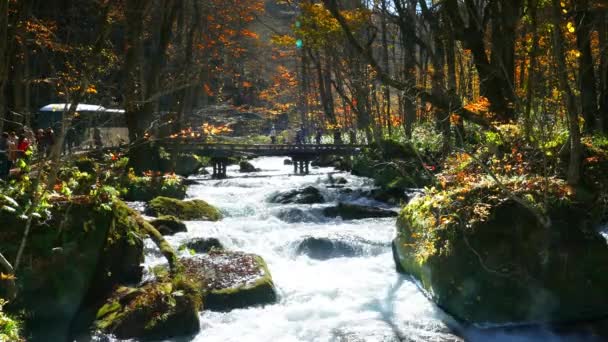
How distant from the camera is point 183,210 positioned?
13.8 meters

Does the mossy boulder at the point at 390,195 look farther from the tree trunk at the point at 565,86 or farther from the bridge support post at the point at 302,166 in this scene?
the bridge support post at the point at 302,166

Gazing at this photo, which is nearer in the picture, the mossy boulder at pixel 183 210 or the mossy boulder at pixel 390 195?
the mossy boulder at pixel 183 210

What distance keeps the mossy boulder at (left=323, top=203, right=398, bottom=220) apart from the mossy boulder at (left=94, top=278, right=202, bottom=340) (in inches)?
304

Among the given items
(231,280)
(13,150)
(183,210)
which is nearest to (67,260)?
(231,280)

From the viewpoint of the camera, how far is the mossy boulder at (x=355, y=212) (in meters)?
14.7

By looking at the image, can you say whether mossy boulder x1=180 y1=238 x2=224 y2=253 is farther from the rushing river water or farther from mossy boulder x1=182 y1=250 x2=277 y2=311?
mossy boulder x1=182 y1=250 x2=277 y2=311

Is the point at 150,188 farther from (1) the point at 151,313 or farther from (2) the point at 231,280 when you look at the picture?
(1) the point at 151,313

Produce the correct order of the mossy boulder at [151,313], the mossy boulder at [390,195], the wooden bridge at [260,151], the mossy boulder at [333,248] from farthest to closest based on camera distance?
the wooden bridge at [260,151]
the mossy boulder at [390,195]
the mossy boulder at [333,248]
the mossy boulder at [151,313]

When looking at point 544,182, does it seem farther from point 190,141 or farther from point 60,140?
point 190,141

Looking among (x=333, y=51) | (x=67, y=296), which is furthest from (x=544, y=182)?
(x=333, y=51)

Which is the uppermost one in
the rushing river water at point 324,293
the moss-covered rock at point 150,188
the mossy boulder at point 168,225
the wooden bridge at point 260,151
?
the wooden bridge at point 260,151

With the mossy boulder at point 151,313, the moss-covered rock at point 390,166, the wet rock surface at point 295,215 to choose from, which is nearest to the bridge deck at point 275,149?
the moss-covered rock at point 390,166

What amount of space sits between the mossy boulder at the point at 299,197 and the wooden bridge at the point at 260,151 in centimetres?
714

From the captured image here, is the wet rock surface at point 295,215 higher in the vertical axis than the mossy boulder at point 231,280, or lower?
higher
